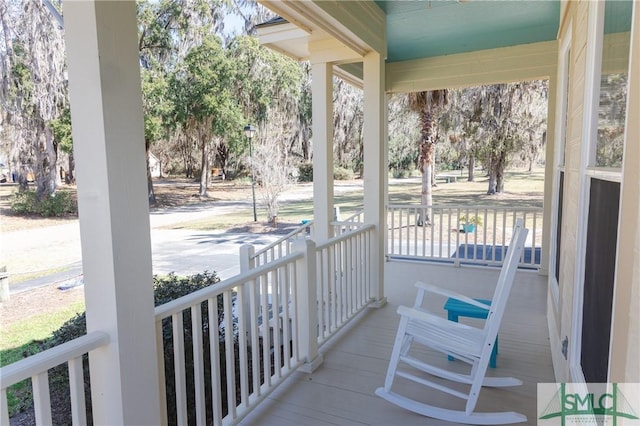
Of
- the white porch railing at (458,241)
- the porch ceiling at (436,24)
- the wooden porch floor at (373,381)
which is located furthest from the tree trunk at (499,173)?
the wooden porch floor at (373,381)

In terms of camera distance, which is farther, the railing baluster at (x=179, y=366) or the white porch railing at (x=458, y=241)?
the white porch railing at (x=458, y=241)

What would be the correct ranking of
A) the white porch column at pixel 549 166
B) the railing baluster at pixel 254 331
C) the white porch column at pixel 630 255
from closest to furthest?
the white porch column at pixel 630 255 < the railing baluster at pixel 254 331 < the white porch column at pixel 549 166

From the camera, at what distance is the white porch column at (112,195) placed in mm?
1184

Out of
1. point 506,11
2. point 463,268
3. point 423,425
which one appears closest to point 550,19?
point 506,11

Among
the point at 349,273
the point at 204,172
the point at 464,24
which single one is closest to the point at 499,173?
the point at 204,172

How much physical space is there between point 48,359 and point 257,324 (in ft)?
3.99

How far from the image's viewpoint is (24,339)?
5.03 meters

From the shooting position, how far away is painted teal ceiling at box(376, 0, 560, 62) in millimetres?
3543

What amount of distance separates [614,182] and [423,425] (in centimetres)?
156

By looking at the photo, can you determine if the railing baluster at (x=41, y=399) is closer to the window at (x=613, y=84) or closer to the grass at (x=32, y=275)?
the window at (x=613, y=84)

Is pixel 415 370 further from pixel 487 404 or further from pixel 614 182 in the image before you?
pixel 614 182

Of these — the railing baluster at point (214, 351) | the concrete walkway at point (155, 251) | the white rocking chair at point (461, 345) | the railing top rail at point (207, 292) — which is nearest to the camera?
the railing top rail at point (207, 292)

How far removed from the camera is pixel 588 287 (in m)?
1.60

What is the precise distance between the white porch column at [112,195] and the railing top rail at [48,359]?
0.13 feet
